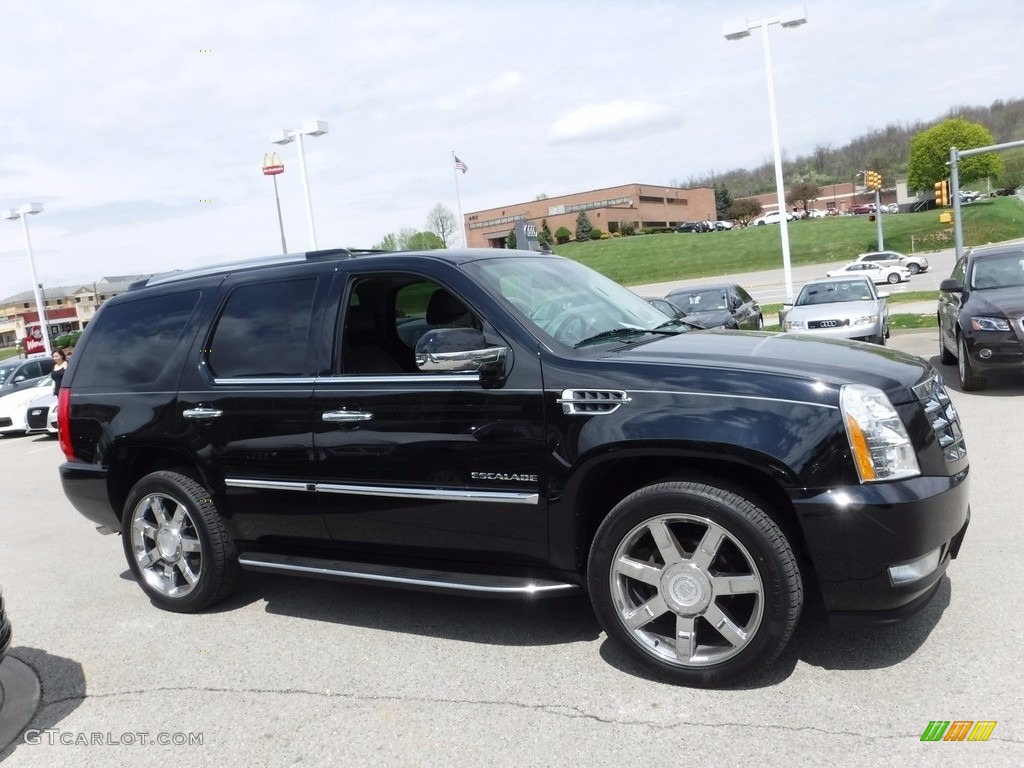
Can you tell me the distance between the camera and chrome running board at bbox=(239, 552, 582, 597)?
3.80 meters

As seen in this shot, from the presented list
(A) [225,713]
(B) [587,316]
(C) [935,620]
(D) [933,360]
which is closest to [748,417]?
(B) [587,316]

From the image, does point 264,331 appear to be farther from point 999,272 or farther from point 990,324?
point 999,272

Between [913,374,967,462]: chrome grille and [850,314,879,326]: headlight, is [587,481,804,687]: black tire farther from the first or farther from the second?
[850,314,879,326]: headlight

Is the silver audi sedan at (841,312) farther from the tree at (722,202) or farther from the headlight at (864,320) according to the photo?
the tree at (722,202)

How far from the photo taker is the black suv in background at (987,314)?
931 centimetres

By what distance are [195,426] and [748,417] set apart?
3.02 metres

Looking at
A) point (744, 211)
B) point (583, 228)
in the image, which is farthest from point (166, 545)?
point (744, 211)

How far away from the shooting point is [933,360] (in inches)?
519

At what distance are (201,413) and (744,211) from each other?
410ft

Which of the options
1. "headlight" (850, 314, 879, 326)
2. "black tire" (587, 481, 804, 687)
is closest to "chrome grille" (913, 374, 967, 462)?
"black tire" (587, 481, 804, 687)

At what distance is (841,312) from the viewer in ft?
47.2

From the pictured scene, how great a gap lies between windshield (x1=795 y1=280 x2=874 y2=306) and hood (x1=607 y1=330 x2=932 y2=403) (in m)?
12.2

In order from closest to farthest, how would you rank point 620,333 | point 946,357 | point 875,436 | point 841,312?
point 875,436, point 620,333, point 946,357, point 841,312

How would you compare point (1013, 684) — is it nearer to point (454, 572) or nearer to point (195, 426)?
point (454, 572)
